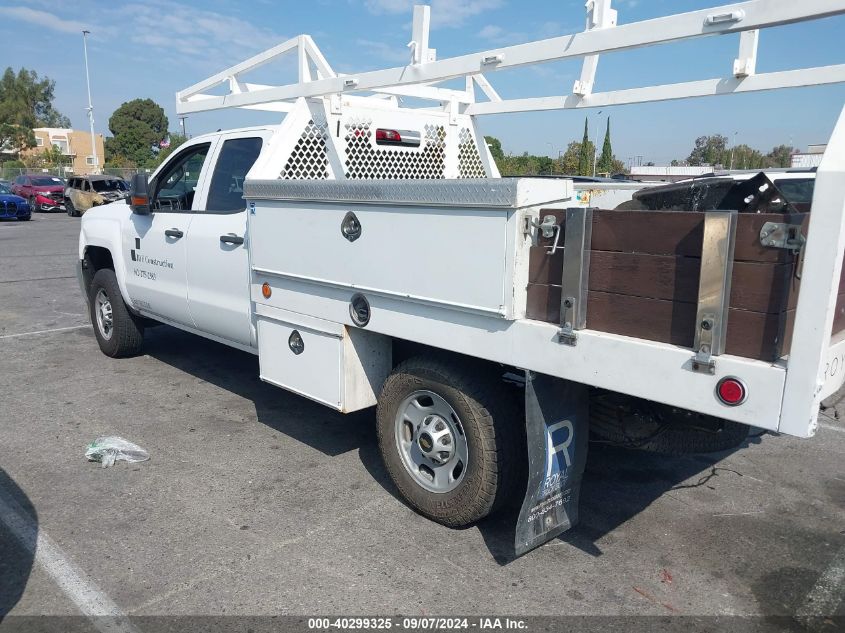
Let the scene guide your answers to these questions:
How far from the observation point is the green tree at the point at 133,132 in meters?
74.7

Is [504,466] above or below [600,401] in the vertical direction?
below

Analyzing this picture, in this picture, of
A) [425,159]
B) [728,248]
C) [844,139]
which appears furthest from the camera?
[425,159]

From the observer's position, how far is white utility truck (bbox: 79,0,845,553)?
7.79 ft

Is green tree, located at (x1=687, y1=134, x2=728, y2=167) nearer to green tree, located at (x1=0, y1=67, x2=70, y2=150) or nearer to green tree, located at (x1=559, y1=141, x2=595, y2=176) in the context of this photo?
green tree, located at (x1=559, y1=141, x2=595, y2=176)

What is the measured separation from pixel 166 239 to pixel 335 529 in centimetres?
310

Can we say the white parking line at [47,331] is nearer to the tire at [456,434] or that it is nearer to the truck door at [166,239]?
the truck door at [166,239]

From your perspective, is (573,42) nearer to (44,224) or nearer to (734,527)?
(734,527)

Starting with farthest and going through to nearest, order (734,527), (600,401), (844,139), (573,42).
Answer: (734,527) → (600,401) → (573,42) → (844,139)

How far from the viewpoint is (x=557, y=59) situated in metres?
3.27

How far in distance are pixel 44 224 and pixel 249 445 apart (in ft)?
78.0

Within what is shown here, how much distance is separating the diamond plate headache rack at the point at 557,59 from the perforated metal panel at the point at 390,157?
0.30 meters

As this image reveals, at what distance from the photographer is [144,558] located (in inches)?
134

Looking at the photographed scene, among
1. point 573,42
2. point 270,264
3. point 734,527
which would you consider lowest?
point 734,527

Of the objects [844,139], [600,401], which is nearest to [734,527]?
[600,401]
